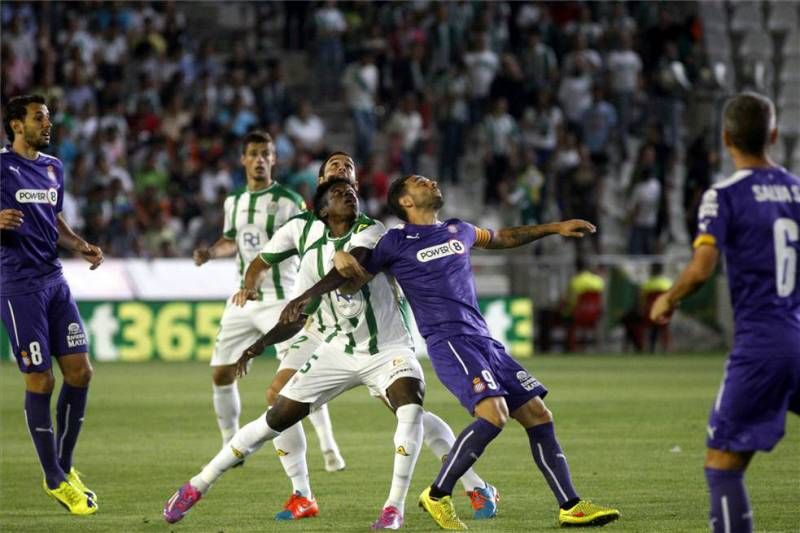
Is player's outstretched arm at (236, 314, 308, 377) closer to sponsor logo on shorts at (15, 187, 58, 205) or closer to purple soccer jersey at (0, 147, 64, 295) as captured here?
purple soccer jersey at (0, 147, 64, 295)

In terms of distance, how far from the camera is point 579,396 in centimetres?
1777

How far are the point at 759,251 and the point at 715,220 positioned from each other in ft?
0.78

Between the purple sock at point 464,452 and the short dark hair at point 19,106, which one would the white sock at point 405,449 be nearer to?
the purple sock at point 464,452

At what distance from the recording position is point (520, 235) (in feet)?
29.8

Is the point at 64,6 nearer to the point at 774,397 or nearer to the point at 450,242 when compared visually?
the point at 450,242

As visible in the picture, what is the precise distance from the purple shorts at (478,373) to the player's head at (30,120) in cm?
290

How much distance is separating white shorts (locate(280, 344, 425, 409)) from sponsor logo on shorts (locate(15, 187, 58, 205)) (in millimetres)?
2099

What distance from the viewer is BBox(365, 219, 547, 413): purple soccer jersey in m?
8.56

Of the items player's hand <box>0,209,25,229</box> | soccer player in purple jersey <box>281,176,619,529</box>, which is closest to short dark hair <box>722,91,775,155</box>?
soccer player in purple jersey <box>281,176,619,529</box>

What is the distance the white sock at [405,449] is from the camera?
8.59m

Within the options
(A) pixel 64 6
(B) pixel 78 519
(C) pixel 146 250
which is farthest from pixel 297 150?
(B) pixel 78 519

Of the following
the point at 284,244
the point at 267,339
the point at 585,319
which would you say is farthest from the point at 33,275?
the point at 585,319

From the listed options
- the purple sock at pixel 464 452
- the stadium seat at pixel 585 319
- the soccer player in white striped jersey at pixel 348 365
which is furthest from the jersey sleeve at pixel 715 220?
the stadium seat at pixel 585 319

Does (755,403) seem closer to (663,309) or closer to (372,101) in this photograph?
(663,309)
